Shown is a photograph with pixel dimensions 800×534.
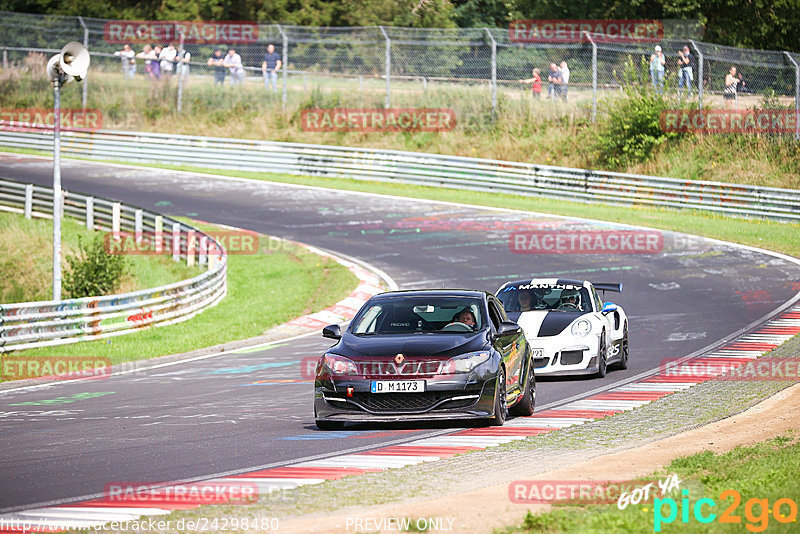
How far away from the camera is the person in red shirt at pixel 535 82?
40094 mm

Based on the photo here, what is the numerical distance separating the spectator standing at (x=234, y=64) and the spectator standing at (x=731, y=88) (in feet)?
58.6

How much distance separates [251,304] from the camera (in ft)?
80.9

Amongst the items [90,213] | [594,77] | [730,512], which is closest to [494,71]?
[594,77]

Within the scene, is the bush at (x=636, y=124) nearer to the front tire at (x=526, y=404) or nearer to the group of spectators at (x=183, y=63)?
the group of spectators at (x=183, y=63)

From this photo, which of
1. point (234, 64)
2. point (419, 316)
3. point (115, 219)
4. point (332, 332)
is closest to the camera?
point (332, 332)

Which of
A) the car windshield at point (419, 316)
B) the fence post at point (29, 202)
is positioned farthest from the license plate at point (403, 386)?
the fence post at point (29, 202)

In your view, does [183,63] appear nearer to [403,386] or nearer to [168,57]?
[168,57]

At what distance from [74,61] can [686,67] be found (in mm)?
23335

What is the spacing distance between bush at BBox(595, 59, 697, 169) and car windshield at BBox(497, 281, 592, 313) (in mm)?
22892

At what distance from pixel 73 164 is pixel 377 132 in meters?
11.5

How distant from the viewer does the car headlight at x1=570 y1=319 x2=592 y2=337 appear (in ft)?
49.7

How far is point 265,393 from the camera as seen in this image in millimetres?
14406

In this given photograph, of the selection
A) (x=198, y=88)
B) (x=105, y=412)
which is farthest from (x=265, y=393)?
(x=198, y=88)

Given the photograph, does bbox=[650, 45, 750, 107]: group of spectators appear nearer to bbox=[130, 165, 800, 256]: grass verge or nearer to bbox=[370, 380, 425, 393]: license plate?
bbox=[130, 165, 800, 256]: grass verge
